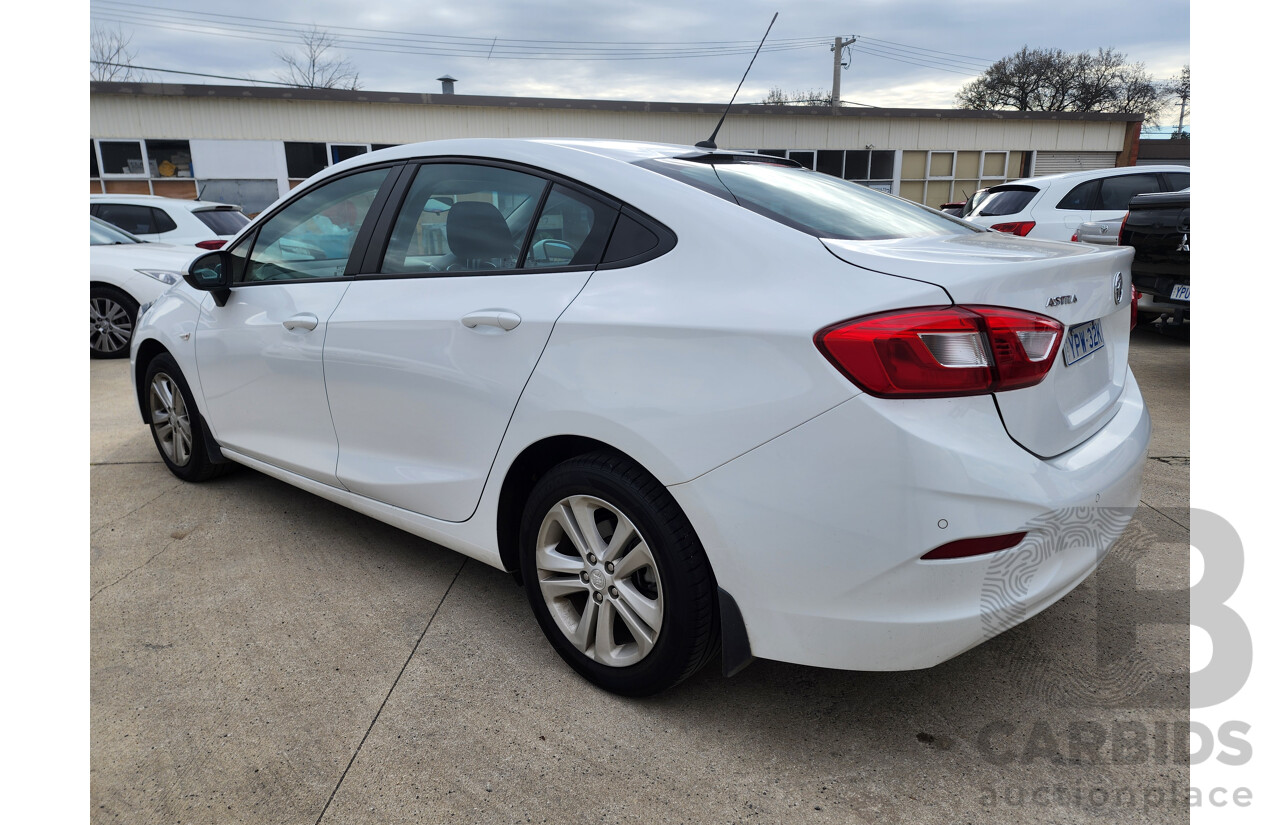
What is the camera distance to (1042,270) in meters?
1.83

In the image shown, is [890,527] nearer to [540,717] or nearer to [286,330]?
[540,717]

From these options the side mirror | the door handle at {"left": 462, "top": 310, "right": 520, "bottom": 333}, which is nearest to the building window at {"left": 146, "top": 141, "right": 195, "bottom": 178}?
the side mirror

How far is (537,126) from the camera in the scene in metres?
20.9

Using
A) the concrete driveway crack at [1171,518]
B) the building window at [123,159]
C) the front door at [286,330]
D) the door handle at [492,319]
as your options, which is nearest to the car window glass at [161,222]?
the front door at [286,330]

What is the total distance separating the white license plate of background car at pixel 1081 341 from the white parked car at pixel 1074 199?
6988 millimetres

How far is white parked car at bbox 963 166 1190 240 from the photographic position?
27.9 feet

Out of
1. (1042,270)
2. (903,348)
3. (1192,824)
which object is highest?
(1042,270)

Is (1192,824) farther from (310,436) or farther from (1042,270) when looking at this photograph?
(310,436)

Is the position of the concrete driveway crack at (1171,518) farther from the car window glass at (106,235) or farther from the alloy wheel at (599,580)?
the car window glass at (106,235)

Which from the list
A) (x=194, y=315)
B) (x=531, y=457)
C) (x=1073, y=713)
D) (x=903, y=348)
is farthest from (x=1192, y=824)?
(x=194, y=315)

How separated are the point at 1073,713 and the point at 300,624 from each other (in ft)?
7.80

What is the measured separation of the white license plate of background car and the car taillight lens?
0.27 metres

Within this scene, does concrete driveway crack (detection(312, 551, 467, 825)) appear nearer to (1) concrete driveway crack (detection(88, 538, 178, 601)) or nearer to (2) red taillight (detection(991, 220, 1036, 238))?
(1) concrete driveway crack (detection(88, 538, 178, 601))

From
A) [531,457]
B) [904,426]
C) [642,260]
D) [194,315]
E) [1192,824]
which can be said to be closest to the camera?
[904,426]
